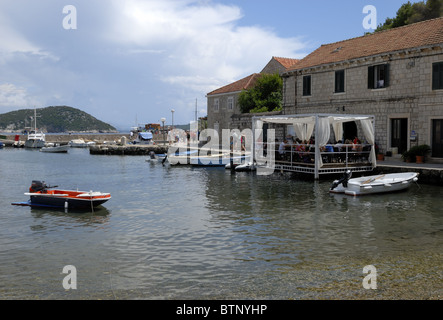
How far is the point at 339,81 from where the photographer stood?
100 ft

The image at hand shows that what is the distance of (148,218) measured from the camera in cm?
1581

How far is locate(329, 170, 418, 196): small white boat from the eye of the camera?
2002 cm

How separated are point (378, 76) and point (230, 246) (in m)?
20.4

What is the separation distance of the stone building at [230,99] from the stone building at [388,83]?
13863 millimetres

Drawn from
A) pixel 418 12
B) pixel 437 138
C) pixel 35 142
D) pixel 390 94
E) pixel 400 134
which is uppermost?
pixel 418 12

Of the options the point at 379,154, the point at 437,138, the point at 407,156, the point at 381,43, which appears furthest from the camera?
the point at 381,43

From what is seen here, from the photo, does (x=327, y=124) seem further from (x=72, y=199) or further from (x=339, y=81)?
(x=72, y=199)

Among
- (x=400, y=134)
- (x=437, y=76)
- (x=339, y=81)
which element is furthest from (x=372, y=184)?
(x=339, y=81)

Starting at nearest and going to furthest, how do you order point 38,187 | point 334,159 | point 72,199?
point 72,199
point 38,187
point 334,159

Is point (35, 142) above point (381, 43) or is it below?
below

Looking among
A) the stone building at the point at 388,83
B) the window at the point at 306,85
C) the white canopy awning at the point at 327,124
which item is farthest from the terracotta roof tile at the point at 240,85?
the white canopy awning at the point at 327,124
